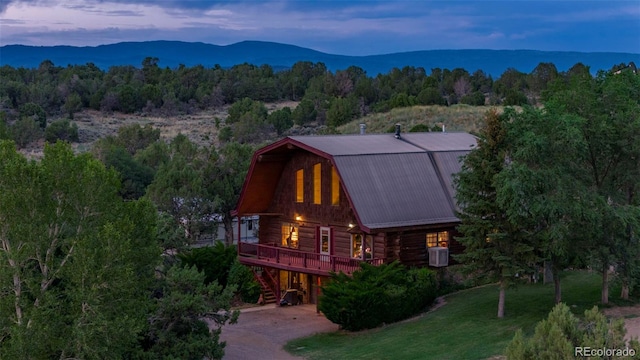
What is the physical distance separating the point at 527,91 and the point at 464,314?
6430cm

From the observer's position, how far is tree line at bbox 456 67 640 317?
2280 centimetres

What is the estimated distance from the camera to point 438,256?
3009 cm

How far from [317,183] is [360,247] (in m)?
3.12

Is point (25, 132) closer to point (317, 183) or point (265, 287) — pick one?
point (265, 287)

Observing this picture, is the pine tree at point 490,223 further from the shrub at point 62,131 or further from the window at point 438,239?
the shrub at point 62,131

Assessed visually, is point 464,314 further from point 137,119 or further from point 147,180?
point 137,119

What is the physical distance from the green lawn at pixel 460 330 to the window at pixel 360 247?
3.26 m

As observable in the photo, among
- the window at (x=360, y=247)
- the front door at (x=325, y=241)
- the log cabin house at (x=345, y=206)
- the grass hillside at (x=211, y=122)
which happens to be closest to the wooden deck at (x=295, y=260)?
the log cabin house at (x=345, y=206)

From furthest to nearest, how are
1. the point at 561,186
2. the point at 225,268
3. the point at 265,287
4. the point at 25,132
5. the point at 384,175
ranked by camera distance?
1. the point at 25,132
2. the point at 265,287
3. the point at 225,268
4. the point at 384,175
5. the point at 561,186

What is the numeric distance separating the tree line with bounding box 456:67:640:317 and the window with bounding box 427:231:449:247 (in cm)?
522

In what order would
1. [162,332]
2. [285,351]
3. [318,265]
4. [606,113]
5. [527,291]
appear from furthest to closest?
[318,265] → [527,291] → [285,351] → [606,113] → [162,332]

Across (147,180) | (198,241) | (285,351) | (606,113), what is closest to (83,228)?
(285,351)

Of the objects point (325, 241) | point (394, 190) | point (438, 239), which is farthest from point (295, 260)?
point (438, 239)

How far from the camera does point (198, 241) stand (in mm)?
43719
